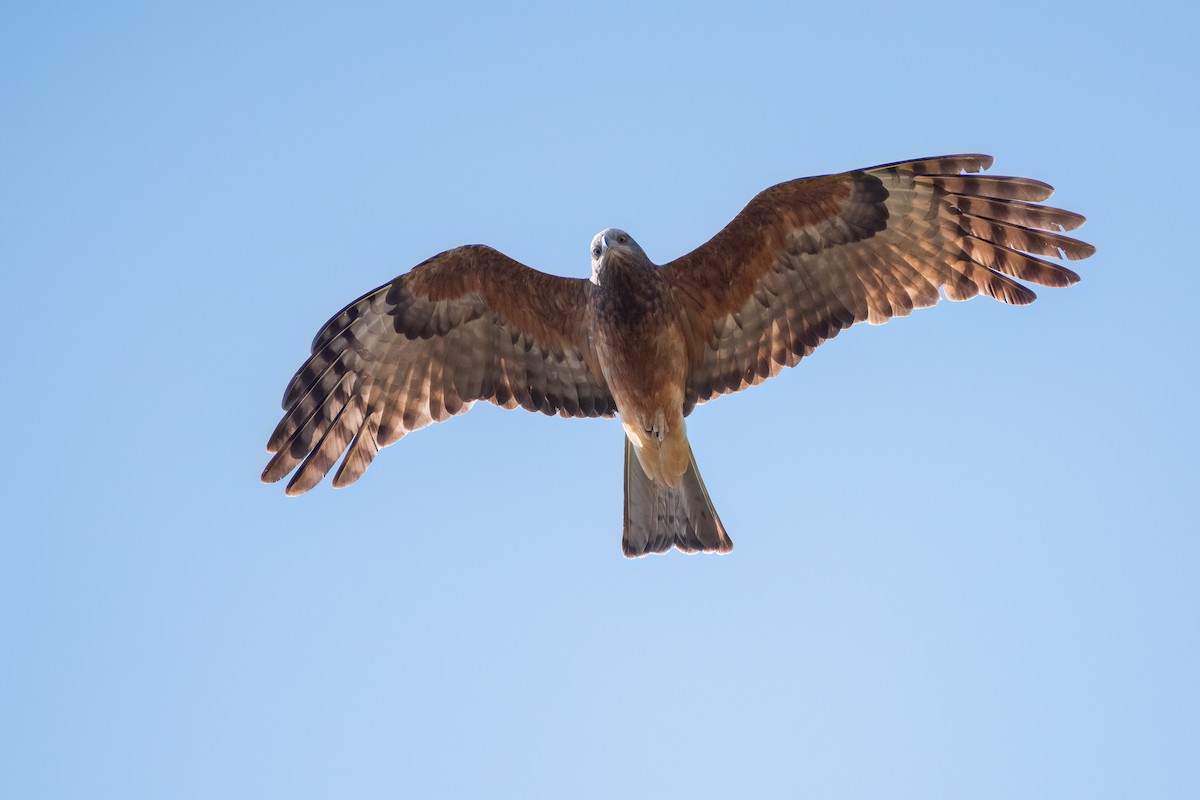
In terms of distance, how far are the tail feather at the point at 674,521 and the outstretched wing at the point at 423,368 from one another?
0.78 metres

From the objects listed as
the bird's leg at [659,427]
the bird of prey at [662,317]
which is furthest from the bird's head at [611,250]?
the bird's leg at [659,427]

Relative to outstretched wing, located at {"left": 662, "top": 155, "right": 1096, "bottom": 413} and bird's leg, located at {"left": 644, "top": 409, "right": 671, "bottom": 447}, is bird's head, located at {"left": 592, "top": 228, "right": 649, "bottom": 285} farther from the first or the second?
bird's leg, located at {"left": 644, "top": 409, "right": 671, "bottom": 447}

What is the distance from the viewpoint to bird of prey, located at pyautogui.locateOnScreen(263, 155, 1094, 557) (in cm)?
896

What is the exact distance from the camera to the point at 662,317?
9031 mm

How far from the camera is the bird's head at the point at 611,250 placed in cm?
877

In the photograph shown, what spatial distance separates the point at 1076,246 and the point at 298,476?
5819mm

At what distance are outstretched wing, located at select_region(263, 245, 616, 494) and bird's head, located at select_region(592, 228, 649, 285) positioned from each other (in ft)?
1.95

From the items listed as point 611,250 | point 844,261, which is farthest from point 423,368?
point 844,261

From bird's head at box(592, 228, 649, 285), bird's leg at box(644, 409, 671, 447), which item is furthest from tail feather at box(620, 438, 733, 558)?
bird's head at box(592, 228, 649, 285)

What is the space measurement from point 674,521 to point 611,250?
2.13 metres

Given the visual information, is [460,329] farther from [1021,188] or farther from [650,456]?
[1021,188]

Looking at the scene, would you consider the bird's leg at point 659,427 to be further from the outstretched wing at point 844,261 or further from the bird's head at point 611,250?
the bird's head at point 611,250

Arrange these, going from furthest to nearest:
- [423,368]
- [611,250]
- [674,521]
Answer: [423,368], [674,521], [611,250]

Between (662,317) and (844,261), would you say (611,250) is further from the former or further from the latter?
(844,261)
